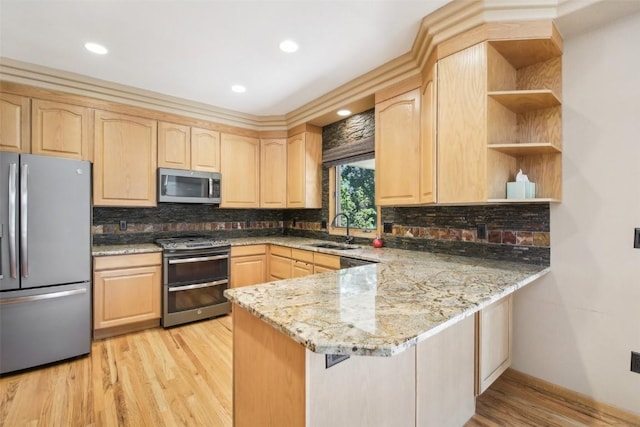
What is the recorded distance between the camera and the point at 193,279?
319 cm

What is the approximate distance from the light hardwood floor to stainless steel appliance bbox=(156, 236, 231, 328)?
0.55 metres

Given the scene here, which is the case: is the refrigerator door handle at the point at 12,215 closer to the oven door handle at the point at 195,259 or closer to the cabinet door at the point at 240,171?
the oven door handle at the point at 195,259

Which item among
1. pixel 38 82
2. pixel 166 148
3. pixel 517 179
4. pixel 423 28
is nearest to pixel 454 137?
pixel 517 179

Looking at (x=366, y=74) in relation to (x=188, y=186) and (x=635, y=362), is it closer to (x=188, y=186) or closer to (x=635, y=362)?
(x=188, y=186)

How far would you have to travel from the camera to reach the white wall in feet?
5.48

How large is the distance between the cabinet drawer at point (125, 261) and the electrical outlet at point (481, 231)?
9.99ft

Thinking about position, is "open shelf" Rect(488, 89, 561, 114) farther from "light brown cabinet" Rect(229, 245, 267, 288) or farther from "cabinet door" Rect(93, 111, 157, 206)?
"cabinet door" Rect(93, 111, 157, 206)

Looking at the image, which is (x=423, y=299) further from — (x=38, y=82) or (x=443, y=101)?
(x=38, y=82)

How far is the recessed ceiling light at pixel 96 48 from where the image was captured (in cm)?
223

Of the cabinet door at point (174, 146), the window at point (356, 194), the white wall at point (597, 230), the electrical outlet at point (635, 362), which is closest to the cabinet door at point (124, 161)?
the cabinet door at point (174, 146)

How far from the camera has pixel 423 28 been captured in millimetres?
1953

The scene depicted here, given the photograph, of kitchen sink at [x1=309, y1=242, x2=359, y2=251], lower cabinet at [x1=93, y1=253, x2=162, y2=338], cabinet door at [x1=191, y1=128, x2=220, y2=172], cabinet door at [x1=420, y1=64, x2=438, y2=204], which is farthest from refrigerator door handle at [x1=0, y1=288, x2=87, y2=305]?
cabinet door at [x1=420, y1=64, x2=438, y2=204]

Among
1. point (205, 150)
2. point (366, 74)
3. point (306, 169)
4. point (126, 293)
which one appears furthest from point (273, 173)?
point (126, 293)

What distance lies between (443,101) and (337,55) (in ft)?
3.18
